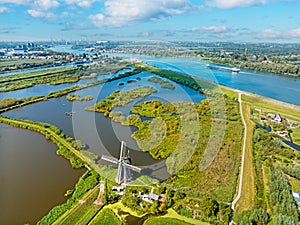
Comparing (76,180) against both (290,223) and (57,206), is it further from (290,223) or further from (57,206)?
(290,223)

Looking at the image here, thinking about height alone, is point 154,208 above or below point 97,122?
below

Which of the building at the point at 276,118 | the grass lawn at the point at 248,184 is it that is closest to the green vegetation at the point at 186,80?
the building at the point at 276,118

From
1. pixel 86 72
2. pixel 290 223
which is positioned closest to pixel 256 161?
pixel 290 223

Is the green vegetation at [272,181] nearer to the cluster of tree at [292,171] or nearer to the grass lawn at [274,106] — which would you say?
the cluster of tree at [292,171]

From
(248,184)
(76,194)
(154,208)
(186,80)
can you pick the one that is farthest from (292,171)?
(186,80)

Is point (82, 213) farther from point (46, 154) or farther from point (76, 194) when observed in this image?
point (46, 154)

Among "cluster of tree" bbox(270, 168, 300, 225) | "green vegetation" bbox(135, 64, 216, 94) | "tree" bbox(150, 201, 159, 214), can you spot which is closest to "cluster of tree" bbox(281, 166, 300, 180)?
"cluster of tree" bbox(270, 168, 300, 225)

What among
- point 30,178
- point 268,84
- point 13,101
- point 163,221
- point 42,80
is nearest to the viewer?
point 163,221
